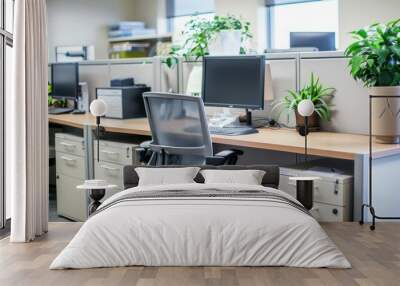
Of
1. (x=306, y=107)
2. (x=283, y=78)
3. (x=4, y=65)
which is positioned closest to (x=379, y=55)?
(x=306, y=107)

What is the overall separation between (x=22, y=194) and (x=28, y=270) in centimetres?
62

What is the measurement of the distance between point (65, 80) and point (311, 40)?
7.94 ft

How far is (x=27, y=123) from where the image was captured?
3715 millimetres

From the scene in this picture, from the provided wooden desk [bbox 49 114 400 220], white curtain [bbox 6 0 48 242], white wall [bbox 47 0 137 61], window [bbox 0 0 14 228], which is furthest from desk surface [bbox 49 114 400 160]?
white wall [bbox 47 0 137 61]

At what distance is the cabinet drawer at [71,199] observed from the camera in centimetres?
543

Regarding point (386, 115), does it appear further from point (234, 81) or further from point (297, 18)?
point (297, 18)

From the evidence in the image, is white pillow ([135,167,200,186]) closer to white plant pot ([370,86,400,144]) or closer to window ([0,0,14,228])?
window ([0,0,14,228])

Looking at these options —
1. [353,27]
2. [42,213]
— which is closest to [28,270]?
[42,213]

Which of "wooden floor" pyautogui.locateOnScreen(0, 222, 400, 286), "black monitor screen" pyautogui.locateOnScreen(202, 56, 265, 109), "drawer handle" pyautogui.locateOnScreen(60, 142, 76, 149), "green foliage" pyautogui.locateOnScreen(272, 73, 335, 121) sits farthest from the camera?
"drawer handle" pyautogui.locateOnScreen(60, 142, 76, 149)

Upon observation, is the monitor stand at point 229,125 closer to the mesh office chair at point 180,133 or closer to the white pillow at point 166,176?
the mesh office chair at point 180,133

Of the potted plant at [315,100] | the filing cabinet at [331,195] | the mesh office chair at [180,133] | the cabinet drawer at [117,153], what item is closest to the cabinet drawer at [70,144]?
the cabinet drawer at [117,153]

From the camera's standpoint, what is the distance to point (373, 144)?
401 cm

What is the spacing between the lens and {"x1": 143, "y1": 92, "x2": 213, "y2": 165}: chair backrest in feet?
14.1

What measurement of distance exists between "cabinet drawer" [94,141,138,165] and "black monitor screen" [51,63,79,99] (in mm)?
1404
